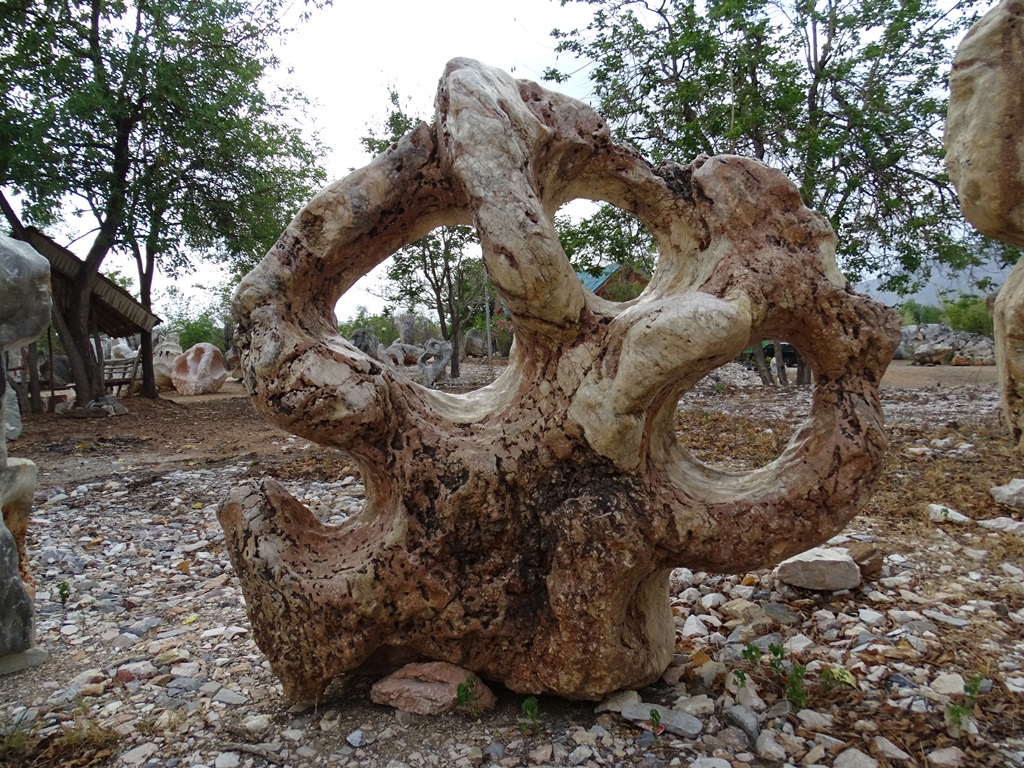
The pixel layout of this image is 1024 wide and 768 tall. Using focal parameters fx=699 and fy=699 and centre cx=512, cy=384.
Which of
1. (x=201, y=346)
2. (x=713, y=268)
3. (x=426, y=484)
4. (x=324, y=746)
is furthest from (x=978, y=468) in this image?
(x=201, y=346)

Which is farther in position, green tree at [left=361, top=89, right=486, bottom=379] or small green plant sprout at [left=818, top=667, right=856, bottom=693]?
green tree at [left=361, top=89, right=486, bottom=379]

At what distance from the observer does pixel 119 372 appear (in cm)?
1817

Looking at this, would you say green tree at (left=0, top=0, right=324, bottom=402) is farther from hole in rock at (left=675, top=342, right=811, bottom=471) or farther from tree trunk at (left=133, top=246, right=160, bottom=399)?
hole in rock at (left=675, top=342, right=811, bottom=471)

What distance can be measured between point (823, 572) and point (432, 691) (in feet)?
6.94

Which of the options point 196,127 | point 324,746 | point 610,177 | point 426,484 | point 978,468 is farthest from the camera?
point 196,127

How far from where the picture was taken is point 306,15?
13.8 metres

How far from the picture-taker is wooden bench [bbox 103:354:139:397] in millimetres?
16609

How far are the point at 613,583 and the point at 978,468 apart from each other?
4.62 m

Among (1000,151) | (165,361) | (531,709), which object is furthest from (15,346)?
(165,361)

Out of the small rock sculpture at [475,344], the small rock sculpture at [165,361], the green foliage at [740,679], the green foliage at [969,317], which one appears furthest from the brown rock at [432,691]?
the small rock sculpture at [475,344]

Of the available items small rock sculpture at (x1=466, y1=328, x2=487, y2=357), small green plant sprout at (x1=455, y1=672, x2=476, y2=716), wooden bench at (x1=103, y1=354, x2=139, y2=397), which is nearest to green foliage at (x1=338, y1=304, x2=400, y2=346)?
small rock sculpture at (x1=466, y1=328, x2=487, y2=357)

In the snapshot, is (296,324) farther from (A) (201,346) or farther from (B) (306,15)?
(A) (201,346)

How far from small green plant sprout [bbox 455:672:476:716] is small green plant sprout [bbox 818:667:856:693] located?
4.23ft

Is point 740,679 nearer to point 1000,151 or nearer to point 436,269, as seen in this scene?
point 1000,151
